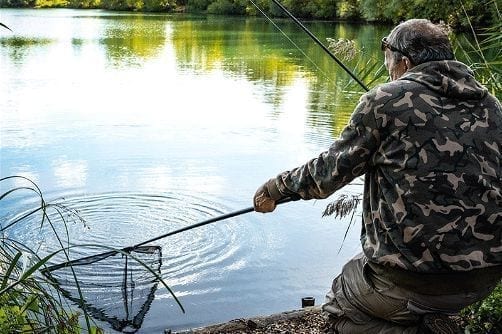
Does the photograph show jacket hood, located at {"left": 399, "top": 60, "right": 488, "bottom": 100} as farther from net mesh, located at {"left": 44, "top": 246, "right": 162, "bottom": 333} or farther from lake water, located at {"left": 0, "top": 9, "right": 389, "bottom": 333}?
net mesh, located at {"left": 44, "top": 246, "right": 162, "bottom": 333}

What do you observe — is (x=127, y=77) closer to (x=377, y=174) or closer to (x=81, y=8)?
(x=377, y=174)

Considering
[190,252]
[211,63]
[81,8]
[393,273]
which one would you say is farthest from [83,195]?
[81,8]

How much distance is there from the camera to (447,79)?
7.32 feet

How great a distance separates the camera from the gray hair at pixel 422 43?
2336mm

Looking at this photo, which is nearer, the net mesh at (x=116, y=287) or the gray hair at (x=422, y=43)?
the gray hair at (x=422, y=43)

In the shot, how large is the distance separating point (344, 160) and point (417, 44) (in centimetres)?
45

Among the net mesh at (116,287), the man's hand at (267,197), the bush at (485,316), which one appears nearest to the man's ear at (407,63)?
the man's hand at (267,197)

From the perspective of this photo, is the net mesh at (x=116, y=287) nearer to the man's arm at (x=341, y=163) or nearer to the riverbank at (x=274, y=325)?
the riverbank at (x=274, y=325)

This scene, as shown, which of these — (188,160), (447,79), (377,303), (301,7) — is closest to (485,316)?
(377,303)

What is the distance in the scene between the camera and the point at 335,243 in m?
7.05

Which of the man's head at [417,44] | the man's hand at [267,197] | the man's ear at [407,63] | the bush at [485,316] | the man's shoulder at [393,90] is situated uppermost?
the man's head at [417,44]

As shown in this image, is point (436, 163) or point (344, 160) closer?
point (436, 163)

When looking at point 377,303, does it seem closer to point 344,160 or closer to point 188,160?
point 344,160

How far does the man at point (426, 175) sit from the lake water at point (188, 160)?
6.51 feet
